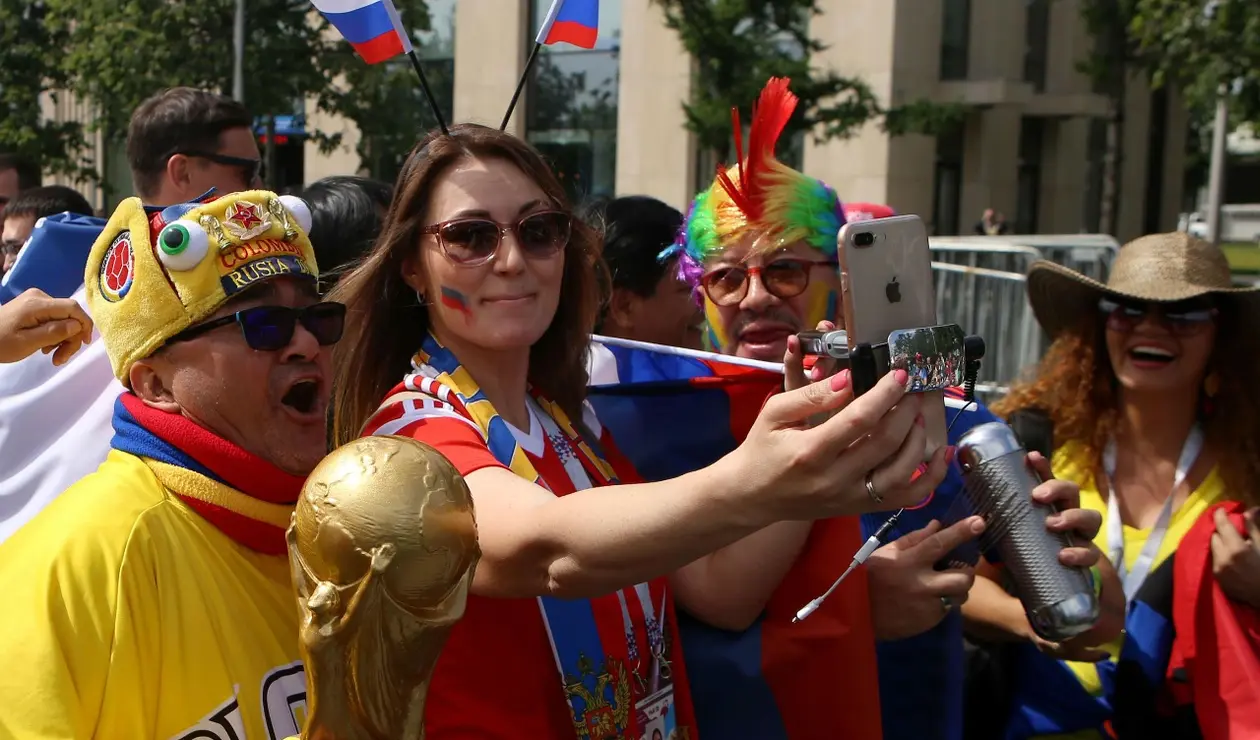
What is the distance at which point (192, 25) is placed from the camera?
13930 mm

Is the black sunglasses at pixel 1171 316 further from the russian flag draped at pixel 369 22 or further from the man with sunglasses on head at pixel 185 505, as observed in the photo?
the man with sunglasses on head at pixel 185 505

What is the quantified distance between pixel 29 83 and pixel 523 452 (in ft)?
51.8

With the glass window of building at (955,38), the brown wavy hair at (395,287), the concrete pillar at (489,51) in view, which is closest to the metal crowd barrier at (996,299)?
the brown wavy hair at (395,287)

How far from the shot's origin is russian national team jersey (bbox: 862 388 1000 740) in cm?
268

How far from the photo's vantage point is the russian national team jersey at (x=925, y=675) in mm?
2678

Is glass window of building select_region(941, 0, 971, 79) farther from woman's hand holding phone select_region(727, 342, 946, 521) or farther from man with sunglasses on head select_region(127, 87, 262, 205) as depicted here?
woman's hand holding phone select_region(727, 342, 946, 521)

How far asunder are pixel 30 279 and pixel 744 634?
1.99 m

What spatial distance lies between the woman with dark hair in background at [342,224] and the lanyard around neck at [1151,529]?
1.97m

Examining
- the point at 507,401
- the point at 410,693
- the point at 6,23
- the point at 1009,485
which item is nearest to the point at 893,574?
the point at 1009,485

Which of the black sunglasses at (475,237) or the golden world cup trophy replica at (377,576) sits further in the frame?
the black sunglasses at (475,237)

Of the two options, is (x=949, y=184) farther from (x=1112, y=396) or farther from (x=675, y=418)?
(x=675, y=418)

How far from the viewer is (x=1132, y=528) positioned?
10.2ft

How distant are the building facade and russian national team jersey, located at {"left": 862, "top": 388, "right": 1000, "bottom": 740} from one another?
1564 cm

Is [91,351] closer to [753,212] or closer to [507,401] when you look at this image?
[507,401]
